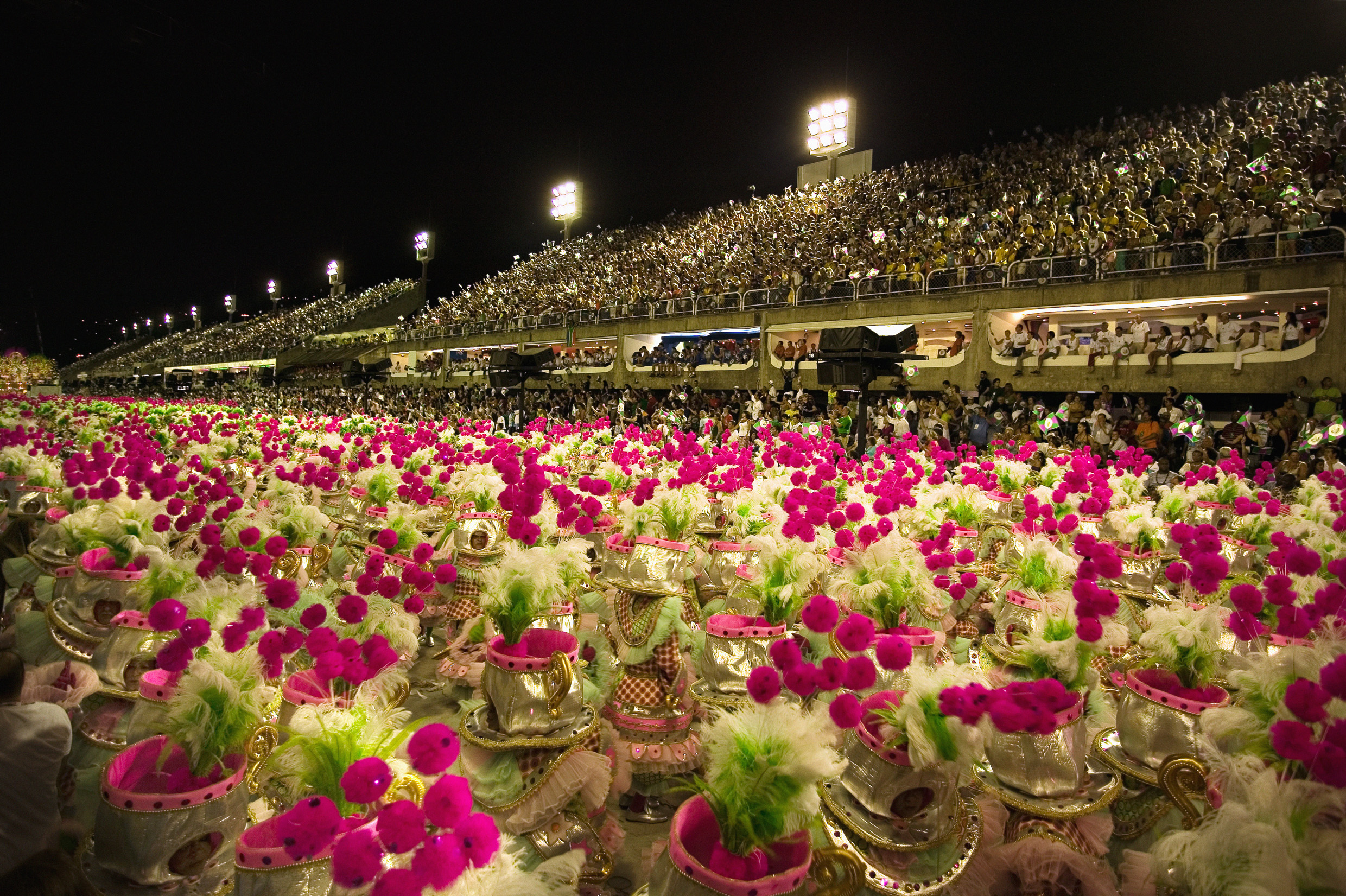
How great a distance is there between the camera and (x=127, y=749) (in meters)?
2.11

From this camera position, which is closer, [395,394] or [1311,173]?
[1311,173]

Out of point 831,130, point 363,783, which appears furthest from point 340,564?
point 831,130

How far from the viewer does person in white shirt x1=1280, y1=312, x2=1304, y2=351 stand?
13898 millimetres

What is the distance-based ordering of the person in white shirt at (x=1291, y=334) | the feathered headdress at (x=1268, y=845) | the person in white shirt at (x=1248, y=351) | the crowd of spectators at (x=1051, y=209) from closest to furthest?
the feathered headdress at (x=1268, y=845) < the person in white shirt at (x=1291, y=334) < the person in white shirt at (x=1248, y=351) < the crowd of spectators at (x=1051, y=209)

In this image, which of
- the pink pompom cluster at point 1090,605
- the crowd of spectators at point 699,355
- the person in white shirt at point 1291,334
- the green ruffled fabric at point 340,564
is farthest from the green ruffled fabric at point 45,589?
the crowd of spectators at point 699,355

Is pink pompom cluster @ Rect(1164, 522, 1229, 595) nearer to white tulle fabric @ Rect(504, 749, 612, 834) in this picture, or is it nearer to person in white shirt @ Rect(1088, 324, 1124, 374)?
white tulle fabric @ Rect(504, 749, 612, 834)

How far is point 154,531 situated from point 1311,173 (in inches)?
848

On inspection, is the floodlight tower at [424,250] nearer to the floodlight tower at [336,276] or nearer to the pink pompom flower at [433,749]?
the floodlight tower at [336,276]

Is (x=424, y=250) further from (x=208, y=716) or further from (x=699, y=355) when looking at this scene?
(x=208, y=716)

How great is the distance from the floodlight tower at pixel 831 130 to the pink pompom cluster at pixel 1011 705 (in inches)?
1660

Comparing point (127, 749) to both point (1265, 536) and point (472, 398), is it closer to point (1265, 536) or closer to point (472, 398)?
point (1265, 536)

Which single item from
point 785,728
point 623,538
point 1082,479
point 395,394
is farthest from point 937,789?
point 395,394

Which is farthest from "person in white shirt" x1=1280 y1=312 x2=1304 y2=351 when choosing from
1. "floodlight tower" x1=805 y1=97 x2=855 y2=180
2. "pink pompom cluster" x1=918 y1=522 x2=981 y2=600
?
"floodlight tower" x1=805 y1=97 x2=855 y2=180

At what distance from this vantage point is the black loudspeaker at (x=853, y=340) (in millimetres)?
9969
